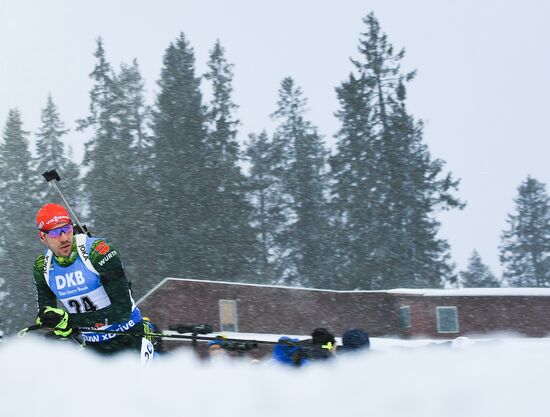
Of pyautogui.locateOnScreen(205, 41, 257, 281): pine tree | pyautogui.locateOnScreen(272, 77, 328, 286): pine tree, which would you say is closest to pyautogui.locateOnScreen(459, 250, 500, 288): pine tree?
pyautogui.locateOnScreen(272, 77, 328, 286): pine tree

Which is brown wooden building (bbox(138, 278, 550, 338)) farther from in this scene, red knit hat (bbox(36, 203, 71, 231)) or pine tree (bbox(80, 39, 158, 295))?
red knit hat (bbox(36, 203, 71, 231))

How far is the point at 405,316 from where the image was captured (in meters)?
33.4

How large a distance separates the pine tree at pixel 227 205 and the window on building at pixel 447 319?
42.0 feet

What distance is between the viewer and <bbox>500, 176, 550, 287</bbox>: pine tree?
6606cm

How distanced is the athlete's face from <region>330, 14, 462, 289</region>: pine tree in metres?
39.0

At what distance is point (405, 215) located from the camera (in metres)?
44.8

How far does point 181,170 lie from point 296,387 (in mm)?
43071

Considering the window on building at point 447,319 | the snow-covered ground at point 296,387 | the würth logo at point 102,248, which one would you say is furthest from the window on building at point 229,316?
the snow-covered ground at point 296,387

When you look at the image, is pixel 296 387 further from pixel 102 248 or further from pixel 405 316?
pixel 405 316

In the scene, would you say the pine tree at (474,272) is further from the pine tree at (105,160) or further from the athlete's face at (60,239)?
the athlete's face at (60,239)

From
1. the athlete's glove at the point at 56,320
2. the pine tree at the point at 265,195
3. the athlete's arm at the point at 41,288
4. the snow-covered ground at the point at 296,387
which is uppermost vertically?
the pine tree at the point at 265,195

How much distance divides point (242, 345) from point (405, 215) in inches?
1593

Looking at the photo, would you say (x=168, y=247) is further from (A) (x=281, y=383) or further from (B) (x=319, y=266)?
(A) (x=281, y=383)

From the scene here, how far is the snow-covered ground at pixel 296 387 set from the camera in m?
2.53
